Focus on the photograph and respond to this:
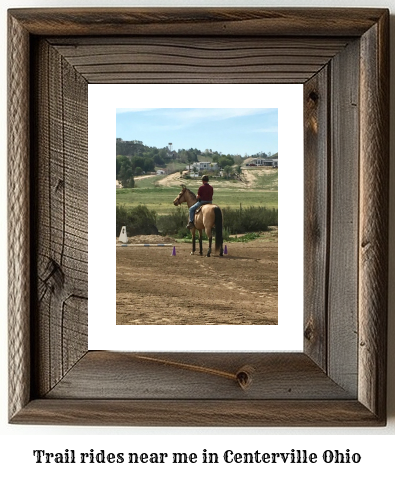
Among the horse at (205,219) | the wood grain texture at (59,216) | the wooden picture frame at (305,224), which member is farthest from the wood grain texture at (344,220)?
the wood grain texture at (59,216)

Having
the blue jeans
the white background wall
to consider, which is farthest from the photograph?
the white background wall

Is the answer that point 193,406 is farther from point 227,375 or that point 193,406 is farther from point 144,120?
point 144,120

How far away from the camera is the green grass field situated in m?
0.57

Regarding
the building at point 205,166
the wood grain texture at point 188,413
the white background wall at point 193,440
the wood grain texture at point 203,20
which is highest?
the wood grain texture at point 203,20

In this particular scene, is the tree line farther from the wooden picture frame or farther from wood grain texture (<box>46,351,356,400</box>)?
wood grain texture (<box>46,351,356,400</box>)

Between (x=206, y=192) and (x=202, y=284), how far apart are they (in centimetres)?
8

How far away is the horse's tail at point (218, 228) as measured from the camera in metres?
0.57

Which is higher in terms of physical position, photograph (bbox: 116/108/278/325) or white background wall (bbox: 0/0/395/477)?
photograph (bbox: 116/108/278/325)

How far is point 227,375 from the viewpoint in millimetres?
560

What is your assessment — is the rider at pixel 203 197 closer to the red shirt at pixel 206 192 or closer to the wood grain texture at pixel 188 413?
the red shirt at pixel 206 192

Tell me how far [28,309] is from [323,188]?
0.29 meters

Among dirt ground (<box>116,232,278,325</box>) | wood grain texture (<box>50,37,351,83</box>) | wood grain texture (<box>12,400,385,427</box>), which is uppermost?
wood grain texture (<box>50,37,351,83</box>)

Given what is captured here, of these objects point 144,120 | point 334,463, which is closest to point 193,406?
point 334,463

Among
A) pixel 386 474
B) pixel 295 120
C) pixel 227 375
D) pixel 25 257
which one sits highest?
pixel 295 120
